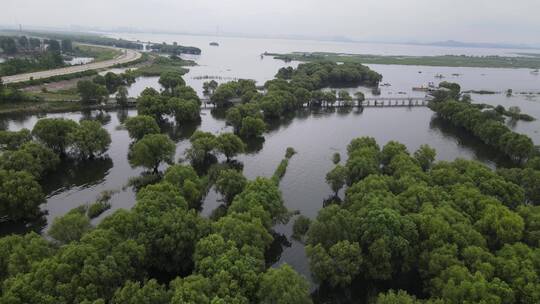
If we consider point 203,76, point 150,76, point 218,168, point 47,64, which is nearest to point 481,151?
point 218,168

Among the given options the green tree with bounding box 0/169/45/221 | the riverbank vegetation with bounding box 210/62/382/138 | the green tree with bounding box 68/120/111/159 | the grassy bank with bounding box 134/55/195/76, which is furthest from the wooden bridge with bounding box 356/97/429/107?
the green tree with bounding box 0/169/45/221

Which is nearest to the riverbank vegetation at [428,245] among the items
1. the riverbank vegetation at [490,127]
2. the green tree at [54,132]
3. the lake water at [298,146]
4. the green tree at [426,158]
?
the lake water at [298,146]

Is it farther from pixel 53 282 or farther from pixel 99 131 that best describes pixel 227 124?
pixel 53 282

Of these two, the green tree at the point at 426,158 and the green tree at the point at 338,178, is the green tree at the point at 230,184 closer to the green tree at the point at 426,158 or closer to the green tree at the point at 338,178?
the green tree at the point at 338,178

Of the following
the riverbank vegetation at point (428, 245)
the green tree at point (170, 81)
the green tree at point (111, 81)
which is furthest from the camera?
the green tree at point (111, 81)

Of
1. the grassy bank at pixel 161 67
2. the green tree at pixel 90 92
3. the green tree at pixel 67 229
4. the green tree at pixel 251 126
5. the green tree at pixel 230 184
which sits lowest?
the green tree at pixel 67 229

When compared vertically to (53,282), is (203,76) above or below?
above

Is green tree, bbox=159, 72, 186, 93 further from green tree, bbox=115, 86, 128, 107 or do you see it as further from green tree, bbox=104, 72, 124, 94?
green tree, bbox=115, 86, 128, 107
